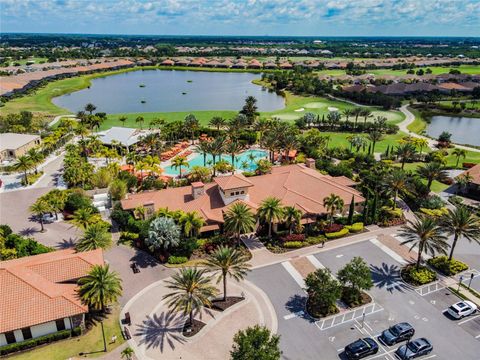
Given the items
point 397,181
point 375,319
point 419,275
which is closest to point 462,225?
point 419,275

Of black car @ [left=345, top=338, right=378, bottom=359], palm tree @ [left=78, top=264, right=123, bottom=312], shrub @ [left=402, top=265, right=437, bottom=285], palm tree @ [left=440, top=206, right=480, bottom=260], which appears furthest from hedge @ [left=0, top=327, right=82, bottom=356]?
palm tree @ [left=440, top=206, right=480, bottom=260]

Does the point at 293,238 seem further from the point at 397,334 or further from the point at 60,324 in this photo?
the point at 60,324

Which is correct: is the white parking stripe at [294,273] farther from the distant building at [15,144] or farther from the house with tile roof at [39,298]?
the distant building at [15,144]

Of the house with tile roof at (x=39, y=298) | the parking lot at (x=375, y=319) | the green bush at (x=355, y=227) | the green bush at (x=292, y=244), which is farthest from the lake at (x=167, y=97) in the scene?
the house with tile roof at (x=39, y=298)

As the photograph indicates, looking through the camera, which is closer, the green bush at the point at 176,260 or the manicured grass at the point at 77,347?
the manicured grass at the point at 77,347

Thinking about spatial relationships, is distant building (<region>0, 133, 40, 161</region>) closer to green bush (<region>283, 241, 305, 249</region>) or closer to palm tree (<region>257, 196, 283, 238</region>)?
palm tree (<region>257, 196, 283, 238</region>)

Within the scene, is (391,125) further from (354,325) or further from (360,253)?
(354,325)

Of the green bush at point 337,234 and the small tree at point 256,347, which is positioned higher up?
the small tree at point 256,347

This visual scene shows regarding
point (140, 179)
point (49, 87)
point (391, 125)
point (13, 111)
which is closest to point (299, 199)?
point (140, 179)
